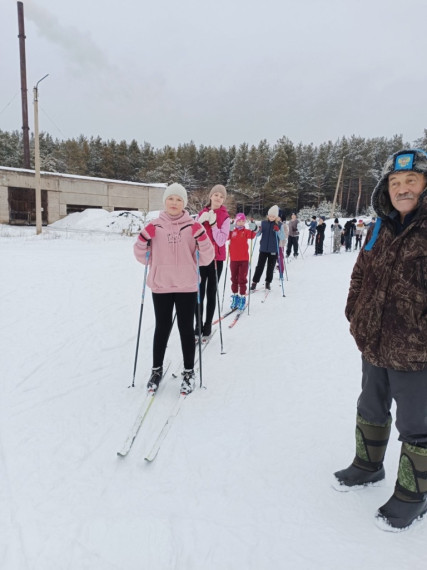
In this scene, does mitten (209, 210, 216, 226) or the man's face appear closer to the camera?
the man's face

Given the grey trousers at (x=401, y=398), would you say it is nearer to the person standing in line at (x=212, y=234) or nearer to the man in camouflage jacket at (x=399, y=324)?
the man in camouflage jacket at (x=399, y=324)

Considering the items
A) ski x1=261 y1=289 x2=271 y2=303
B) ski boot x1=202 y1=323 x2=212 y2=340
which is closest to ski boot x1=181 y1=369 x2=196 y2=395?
ski boot x1=202 y1=323 x2=212 y2=340

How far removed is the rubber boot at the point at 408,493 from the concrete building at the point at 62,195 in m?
27.5

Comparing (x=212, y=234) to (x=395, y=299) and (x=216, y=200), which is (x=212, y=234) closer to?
(x=216, y=200)

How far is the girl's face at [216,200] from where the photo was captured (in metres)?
4.48

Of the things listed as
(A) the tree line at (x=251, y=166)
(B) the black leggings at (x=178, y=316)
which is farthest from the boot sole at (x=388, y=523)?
(A) the tree line at (x=251, y=166)

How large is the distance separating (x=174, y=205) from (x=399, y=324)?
2.18m

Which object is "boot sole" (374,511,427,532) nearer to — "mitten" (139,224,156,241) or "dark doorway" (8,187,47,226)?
"mitten" (139,224,156,241)

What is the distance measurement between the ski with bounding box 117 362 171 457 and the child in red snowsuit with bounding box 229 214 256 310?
3206 millimetres

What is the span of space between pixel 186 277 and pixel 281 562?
2.19 meters

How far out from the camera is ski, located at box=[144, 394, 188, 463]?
2492 mm

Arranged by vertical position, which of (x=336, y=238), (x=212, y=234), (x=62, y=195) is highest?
(x=62, y=195)

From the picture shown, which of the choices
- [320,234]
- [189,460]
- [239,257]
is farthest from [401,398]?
[320,234]

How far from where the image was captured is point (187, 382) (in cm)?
338
